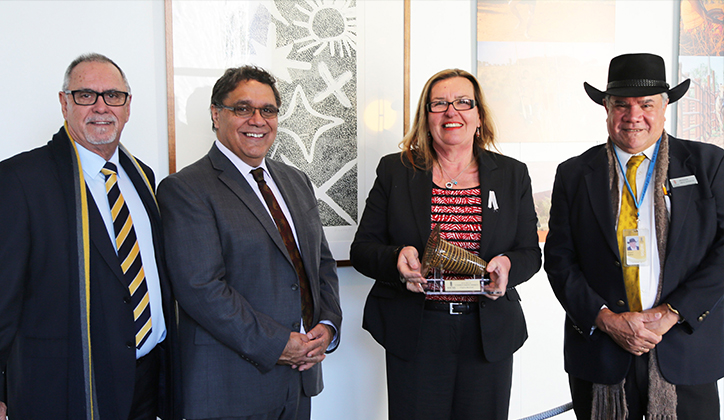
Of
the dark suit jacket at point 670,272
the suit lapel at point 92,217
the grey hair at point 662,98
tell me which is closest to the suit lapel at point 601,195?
the dark suit jacket at point 670,272

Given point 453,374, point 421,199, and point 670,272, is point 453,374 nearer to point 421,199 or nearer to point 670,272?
point 421,199

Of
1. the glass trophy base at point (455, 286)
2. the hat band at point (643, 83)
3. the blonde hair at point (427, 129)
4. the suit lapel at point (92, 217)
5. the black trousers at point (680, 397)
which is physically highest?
the hat band at point (643, 83)

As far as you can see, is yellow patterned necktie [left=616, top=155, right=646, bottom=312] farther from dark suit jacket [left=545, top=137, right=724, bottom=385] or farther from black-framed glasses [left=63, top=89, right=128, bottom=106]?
black-framed glasses [left=63, top=89, right=128, bottom=106]

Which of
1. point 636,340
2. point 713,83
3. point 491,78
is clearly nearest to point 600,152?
point 636,340

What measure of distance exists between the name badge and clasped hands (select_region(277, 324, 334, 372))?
155 centimetres

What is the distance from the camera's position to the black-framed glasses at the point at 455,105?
2.19m

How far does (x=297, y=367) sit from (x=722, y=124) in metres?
3.50

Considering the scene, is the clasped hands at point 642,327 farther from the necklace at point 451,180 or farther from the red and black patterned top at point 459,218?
the necklace at point 451,180

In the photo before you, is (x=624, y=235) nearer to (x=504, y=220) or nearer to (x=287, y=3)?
(x=504, y=220)

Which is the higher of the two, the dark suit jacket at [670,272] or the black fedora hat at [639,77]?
the black fedora hat at [639,77]

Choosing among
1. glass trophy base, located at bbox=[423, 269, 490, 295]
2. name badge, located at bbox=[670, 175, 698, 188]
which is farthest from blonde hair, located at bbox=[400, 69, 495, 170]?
name badge, located at bbox=[670, 175, 698, 188]

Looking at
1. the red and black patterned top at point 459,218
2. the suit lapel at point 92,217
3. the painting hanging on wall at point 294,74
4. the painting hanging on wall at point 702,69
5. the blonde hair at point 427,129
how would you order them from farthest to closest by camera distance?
the painting hanging on wall at point 702,69, the painting hanging on wall at point 294,74, the blonde hair at point 427,129, the red and black patterned top at point 459,218, the suit lapel at point 92,217

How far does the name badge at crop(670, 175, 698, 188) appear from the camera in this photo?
1992 millimetres

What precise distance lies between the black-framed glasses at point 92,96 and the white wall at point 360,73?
0.72m
